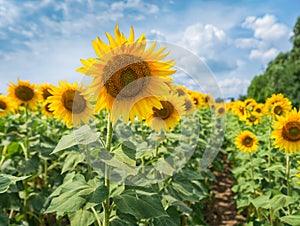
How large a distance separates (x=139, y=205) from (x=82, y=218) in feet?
1.30

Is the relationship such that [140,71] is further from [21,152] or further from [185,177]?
[21,152]

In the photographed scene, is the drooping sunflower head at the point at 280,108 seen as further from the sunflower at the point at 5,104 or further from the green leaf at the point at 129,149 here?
the sunflower at the point at 5,104

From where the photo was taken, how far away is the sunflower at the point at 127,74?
5.64 feet

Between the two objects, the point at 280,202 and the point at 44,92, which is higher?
the point at 44,92

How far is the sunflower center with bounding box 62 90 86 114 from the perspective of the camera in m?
2.71

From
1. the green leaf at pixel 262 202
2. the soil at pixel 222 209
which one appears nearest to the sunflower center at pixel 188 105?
the green leaf at pixel 262 202

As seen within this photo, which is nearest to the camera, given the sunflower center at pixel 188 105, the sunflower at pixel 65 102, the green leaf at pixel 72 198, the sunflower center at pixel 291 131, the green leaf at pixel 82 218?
the green leaf at pixel 72 198

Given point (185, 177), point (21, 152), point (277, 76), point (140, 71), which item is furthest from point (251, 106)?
point (277, 76)

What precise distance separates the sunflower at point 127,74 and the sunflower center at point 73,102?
95cm

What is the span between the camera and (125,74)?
173 centimetres

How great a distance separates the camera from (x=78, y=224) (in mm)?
1918

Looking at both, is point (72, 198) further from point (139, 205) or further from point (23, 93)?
point (23, 93)

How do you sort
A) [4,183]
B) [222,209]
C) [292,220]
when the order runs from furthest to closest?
[222,209] < [292,220] < [4,183]

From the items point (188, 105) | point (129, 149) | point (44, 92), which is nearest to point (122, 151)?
point (129, 149)
